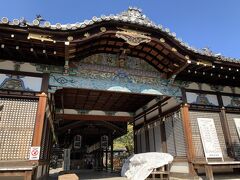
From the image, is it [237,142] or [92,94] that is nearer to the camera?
[237,142]

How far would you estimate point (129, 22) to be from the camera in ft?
29.2

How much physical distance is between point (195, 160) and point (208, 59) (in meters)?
4.50

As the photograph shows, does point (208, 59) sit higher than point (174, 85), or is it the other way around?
point (208, 59)

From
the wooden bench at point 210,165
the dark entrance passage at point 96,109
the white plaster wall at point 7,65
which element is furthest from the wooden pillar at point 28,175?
the wooden bench at point 210,165

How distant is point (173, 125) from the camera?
36.6ft

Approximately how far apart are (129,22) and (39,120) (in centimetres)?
523

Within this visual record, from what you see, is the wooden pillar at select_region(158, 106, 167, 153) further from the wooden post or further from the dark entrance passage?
the wooden post

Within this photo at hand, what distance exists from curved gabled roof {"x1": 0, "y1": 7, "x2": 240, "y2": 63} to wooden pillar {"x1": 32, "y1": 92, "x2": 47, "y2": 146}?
2597 millimetres

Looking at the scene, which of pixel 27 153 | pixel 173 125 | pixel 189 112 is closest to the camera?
pixel 27 153

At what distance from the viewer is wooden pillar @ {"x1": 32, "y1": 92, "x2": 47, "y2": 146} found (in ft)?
24.8

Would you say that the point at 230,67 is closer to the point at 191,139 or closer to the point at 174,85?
the point at 174,85

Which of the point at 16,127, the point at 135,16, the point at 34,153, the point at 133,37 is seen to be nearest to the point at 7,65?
the point at 16,127

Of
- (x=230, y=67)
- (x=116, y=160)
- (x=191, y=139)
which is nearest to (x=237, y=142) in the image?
(x=191, y=139)

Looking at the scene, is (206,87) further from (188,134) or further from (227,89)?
(188,134)
